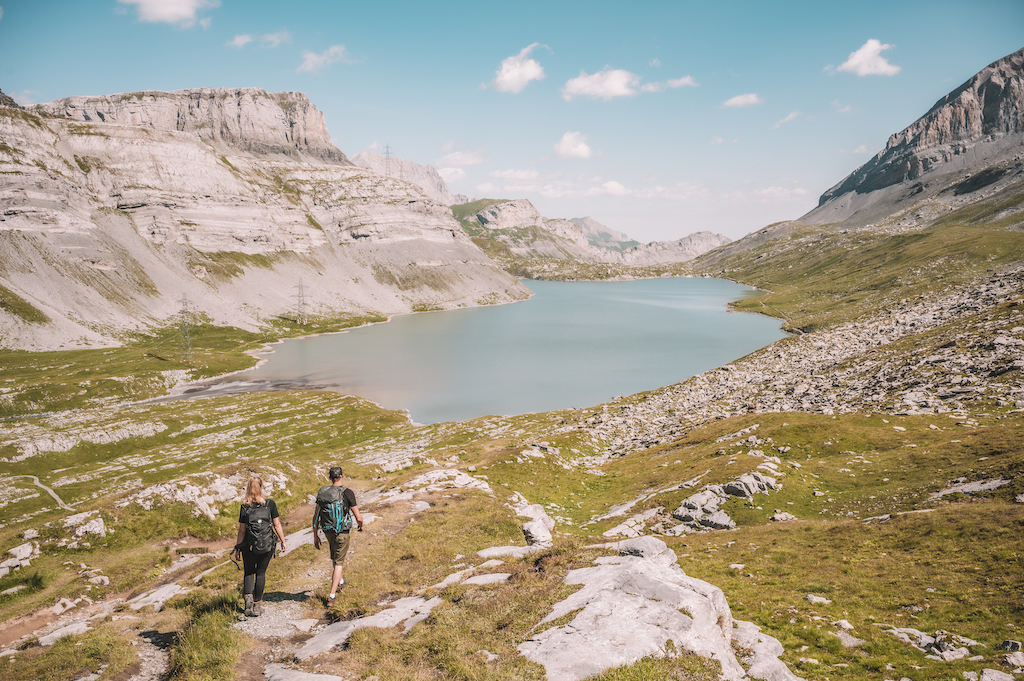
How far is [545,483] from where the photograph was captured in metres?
39.5

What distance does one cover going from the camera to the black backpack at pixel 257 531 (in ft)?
47.0

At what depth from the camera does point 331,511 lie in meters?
15.5

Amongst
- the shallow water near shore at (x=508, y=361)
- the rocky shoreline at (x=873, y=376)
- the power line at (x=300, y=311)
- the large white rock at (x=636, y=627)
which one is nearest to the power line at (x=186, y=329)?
→ the shallow water near shore at (x=508, y=361)

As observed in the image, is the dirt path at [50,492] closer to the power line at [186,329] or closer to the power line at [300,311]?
the power line at [186,329]

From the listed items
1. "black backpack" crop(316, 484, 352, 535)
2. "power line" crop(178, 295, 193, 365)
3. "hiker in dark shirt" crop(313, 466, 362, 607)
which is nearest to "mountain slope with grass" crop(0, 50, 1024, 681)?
"hiker in dark shirt" crop(313, 466, 362, 607)

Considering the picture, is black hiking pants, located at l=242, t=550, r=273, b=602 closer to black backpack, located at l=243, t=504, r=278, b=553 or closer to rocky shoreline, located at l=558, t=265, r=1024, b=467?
black backpack, located at l=243, t=504, r=278, b=553

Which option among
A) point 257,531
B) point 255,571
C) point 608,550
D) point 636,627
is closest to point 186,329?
point 255,571

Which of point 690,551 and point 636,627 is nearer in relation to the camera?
point 636,627

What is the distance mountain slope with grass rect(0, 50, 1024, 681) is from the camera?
11.8 m

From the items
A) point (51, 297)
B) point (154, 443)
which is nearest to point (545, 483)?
point (154, 443)

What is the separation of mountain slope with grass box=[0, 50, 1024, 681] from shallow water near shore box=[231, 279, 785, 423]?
31.7 metres

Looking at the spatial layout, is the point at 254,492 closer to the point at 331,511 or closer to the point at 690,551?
the point at 331,511

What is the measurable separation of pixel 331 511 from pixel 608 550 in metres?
9.73

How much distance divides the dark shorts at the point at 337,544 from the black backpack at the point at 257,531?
→ 5.70ft
